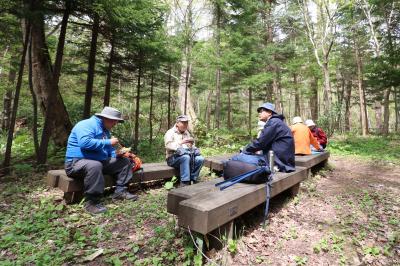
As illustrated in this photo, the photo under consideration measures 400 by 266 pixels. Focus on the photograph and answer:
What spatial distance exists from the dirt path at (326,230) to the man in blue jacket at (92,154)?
7.46 ft

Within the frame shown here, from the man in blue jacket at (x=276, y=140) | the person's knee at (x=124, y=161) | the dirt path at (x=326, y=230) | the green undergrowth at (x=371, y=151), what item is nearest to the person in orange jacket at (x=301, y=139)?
the dirt path at (x=326, y=230)

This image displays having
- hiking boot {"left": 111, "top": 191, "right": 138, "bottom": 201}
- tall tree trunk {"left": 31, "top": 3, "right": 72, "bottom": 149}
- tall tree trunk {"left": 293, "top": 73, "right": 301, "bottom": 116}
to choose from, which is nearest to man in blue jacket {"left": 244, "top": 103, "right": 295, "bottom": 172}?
hiking boot {"left": 111, "top": 191, "right": 138, "bottom": 201}

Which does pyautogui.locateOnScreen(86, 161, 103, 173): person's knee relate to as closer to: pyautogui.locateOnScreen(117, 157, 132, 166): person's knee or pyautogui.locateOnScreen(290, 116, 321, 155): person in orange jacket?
pyautogui.locateOnScreen(117, 157, 132, 166): person's knee

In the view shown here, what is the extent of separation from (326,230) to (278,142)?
5.08ft

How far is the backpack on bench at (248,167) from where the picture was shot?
12.7 feet

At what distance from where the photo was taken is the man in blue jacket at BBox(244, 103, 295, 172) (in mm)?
4711

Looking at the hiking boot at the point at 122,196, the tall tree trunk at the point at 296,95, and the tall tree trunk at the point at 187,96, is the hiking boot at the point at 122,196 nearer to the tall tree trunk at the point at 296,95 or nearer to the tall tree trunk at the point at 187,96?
the tall tree trunk at the point at 187,96

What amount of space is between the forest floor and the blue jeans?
56 centimetres

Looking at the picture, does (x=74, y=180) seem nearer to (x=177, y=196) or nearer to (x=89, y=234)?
(x=89, y=234)

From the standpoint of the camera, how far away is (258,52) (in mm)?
15219

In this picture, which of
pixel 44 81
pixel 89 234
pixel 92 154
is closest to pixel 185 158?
pixel 92 154

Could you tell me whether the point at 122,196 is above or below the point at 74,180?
below

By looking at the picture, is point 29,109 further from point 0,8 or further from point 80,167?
point 80,167

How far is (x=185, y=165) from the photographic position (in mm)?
5547
